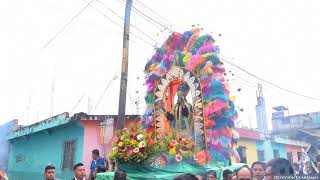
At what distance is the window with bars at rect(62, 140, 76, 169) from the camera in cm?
1364

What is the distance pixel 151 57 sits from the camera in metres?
10.4

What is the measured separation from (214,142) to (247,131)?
376 inches

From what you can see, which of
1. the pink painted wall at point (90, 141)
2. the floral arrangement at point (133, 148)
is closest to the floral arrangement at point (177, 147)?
the floral arrangement at point (133, 148)

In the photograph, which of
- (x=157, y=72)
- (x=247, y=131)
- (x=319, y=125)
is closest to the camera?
(x=319, y=125)

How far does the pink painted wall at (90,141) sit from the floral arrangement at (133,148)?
5104 mm

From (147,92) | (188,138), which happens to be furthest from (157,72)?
(188,138)

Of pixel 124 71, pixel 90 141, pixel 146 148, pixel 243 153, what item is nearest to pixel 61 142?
pixel 90 141

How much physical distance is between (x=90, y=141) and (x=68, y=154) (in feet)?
5.09

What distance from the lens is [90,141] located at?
13.0 meters

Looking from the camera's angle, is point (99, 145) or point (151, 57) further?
point (99, 145)

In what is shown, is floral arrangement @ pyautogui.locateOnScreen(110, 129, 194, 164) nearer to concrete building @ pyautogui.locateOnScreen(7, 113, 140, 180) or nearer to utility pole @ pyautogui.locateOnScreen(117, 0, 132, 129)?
utility pole @ pyautogui.locateOnScreen(117, 0, 132, 129)

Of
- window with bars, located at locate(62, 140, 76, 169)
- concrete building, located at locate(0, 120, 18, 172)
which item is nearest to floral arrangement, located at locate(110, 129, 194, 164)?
window with bars, located at locate(62, 140, 76, 169)

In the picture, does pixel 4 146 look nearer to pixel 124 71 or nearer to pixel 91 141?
pixel 91 141

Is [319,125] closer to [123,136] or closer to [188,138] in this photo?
[188,138]
